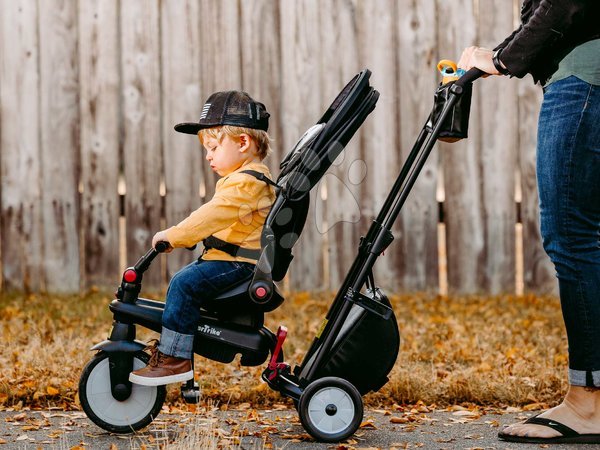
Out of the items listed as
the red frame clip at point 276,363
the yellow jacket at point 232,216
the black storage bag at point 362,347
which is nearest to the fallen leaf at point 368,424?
the black storage bag at point 362,347

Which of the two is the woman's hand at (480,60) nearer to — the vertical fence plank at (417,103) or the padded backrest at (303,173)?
the padded backrest at (303,173)

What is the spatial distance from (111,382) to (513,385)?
1.76m

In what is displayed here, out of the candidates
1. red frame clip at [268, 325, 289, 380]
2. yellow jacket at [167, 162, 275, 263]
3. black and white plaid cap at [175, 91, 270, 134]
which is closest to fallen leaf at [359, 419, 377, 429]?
red frame clip at [268, 325, 289, 380]

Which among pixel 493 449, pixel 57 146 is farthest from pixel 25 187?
pixel 493 449

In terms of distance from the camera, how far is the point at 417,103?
23.0 ft

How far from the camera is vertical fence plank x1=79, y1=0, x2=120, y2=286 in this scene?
6953mm

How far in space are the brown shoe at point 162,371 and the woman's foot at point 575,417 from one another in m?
1.16

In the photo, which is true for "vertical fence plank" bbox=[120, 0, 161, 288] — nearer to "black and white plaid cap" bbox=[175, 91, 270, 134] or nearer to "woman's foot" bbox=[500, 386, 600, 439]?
"black and white plaid cap" bbox=[175, 91, 270, 134]

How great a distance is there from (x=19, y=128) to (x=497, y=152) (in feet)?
10.6

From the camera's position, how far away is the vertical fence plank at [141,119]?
696cm

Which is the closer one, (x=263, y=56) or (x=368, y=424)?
(x=368, y=424)

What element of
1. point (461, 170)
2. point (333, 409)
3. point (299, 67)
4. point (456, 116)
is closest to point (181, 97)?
point (299, 67)

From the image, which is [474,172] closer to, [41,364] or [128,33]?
[128,33]

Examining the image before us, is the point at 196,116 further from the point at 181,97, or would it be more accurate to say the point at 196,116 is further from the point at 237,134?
the point at 237,134
